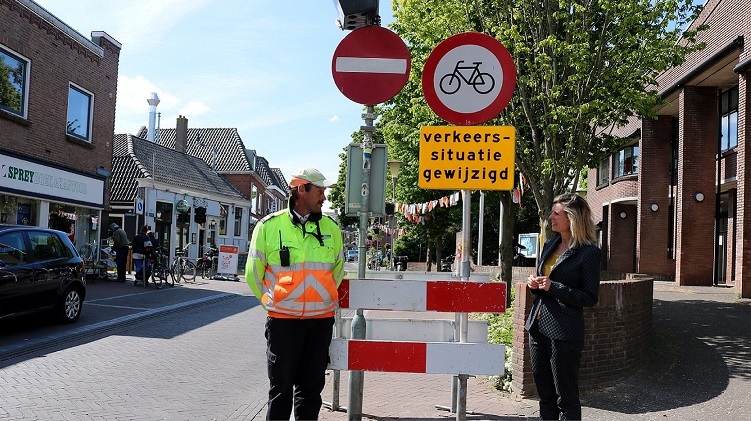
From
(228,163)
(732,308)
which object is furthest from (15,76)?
(228,163)

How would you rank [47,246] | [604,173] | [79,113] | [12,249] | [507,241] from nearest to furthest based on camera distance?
[12,249], [47,246], [507,241], [79,113], [604,173]

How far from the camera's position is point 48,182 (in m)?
17.6

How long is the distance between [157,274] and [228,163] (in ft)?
105

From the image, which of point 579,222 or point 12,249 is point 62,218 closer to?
point 12,249

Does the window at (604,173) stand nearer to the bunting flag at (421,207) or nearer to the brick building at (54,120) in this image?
the bunting flag at (421,207)

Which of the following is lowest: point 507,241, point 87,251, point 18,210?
point 87,251

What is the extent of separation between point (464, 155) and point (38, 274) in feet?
25.0

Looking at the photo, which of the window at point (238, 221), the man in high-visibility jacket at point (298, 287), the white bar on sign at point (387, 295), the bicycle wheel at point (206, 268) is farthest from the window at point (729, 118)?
the window at point (238, 221)

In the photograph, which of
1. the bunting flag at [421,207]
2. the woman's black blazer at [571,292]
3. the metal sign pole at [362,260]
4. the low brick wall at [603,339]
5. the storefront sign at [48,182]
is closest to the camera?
the woman's black blazer at [571,292]

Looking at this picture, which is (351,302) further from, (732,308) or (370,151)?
(732,308)

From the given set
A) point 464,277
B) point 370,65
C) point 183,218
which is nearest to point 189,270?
point 183,218

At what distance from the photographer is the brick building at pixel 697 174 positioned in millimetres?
15984

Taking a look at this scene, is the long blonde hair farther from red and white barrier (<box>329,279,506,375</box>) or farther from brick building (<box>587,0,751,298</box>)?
brick building (<box>587,0,751,298</box>)

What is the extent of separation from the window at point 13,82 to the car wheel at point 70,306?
779cm
